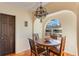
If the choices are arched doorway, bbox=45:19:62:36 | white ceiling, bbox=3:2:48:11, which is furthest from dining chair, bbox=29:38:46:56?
white ceiling, bbox=3:2:48:11

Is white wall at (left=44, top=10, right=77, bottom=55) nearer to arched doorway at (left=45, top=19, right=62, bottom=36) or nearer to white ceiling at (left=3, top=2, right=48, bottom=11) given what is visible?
arched doorway at (left=45, top=19, right=62, bottom=36)

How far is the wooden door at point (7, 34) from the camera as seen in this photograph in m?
1.97

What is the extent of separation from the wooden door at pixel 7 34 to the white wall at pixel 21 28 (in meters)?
0.08

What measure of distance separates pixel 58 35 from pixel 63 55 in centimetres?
38

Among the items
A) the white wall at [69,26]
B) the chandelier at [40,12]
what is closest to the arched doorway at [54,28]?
the white wall at [69,26]

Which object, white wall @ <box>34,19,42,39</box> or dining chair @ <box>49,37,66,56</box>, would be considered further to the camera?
white wall @ <box>34,19,42,39</box>

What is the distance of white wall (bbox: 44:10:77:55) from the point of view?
1808mm

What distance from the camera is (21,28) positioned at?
2027 mm

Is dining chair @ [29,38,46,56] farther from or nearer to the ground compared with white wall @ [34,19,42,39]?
nearer to the ground

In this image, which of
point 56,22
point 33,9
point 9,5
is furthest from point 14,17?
point 56,22

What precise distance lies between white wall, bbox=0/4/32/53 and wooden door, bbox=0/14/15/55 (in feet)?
0.27

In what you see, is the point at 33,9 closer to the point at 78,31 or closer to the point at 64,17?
the point at 64,17

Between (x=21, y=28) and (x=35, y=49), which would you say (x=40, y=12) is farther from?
(x=35, y=49)

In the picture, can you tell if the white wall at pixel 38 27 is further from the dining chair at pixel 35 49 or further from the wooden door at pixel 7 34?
the wooden door at pixel 7 34
